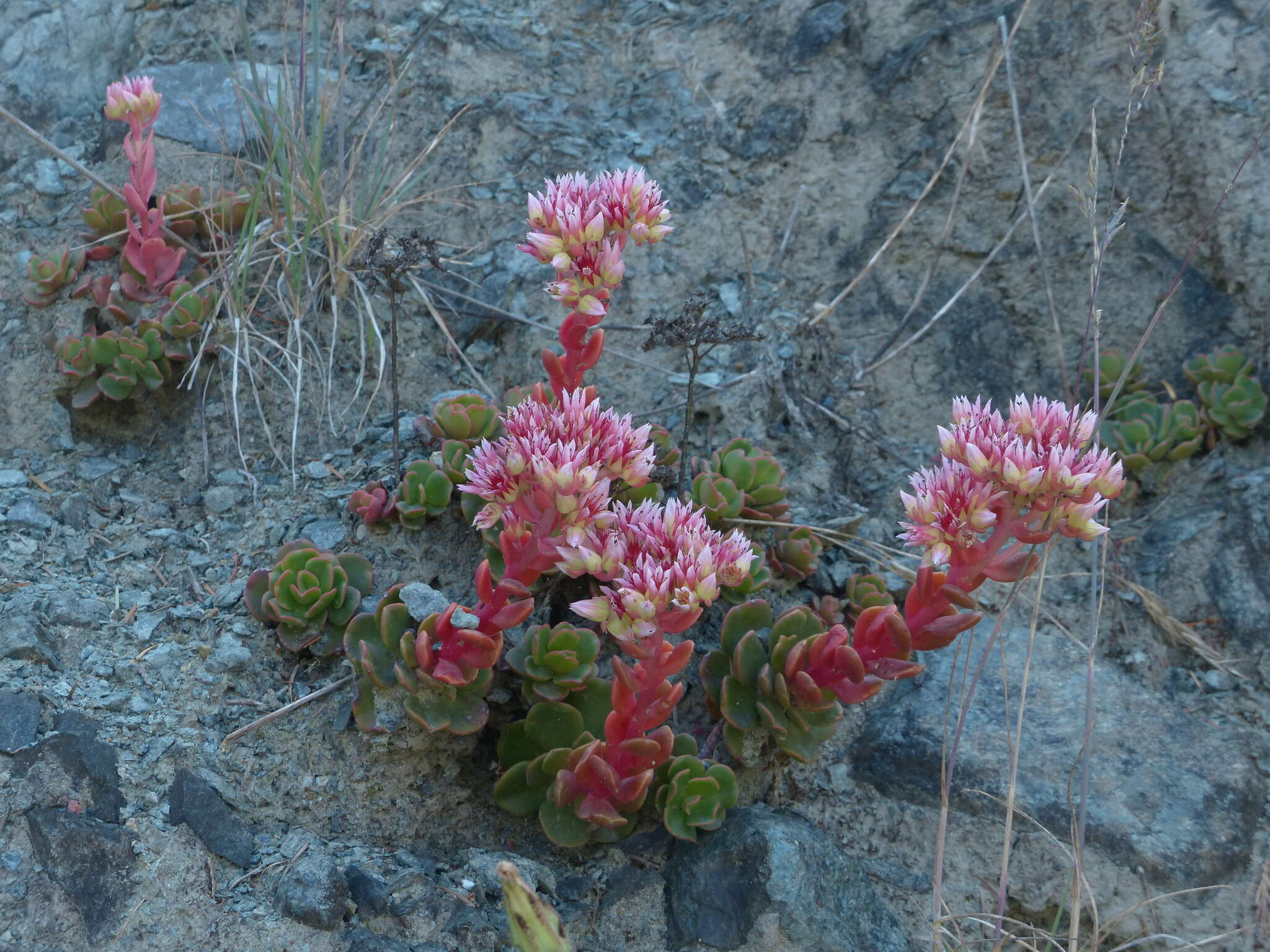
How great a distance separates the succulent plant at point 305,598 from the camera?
2645 mm

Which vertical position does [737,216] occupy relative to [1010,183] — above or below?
below

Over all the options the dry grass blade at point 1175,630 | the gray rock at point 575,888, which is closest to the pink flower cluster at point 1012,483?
the gray rock at point 575,888

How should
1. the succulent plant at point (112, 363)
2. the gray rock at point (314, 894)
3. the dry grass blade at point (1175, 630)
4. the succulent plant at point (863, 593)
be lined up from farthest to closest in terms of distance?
the succulent plant at point (112, 363) → the dry grass blade at point (1175, 630) → the succulent plant at point (863, 593) → the gray rock at point (314, 894)

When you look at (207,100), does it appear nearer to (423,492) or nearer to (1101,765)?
(423,492)

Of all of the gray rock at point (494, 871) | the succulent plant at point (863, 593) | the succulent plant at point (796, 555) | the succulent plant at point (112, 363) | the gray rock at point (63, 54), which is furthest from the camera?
the gray rock at point (63, 54)

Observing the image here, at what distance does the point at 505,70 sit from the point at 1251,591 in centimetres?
346

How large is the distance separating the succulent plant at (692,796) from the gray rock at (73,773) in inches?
48.0

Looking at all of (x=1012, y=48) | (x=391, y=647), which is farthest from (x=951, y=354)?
(x=391, y=647)

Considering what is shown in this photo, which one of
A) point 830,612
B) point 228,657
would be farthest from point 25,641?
point 830,612

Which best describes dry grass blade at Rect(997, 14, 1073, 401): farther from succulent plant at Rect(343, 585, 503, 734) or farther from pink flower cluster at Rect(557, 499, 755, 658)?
succulent plant at Rect(343, 585, 503, 734)

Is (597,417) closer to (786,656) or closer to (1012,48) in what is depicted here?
(786,656)

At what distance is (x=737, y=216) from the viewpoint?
4188 mm

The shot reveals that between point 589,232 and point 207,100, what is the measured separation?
2.45 m

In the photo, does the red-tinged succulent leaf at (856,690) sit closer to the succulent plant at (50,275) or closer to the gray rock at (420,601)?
the gray rock at (420,601)
